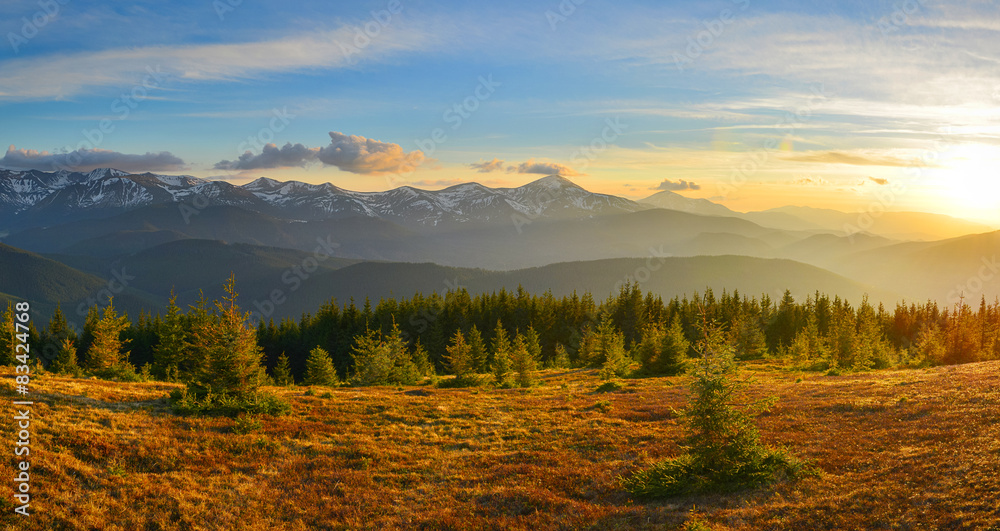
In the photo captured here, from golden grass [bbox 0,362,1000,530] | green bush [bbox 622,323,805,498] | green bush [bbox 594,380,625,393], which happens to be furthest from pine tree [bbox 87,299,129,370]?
green bush [bbox 622,323,805,498]

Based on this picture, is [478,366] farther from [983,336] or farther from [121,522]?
[983,336]

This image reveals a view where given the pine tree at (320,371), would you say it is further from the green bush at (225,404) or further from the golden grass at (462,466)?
the green bush at (225,404)

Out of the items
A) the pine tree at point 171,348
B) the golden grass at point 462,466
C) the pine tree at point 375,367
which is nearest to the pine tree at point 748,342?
the golden grass at point 462,466

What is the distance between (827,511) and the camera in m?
13.0

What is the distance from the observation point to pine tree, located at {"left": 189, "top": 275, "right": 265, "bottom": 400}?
917 inches

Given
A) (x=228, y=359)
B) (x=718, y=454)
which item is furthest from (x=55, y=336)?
(x=718, y=454)

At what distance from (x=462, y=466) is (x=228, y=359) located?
1327 cm

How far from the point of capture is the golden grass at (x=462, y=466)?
44.4ft

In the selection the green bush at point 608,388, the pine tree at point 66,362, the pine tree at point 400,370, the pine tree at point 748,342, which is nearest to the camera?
the green bush at point 608,388

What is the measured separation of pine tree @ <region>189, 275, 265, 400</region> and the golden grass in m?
1.93

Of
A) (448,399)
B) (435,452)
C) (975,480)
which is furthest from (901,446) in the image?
(448,399)

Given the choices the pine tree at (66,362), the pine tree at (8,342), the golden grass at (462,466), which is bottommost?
the pine tree at (66,362)

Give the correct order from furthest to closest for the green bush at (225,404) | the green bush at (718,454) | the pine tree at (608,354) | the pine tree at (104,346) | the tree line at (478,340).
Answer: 1. the pine tree at (608,354)
2. the pine tree at (104,346)
3. the tree line at (478,340)
4. the green bush at (225,404)
5. the green bush at (718,454)

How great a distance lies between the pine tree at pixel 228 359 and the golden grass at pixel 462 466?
193cm
